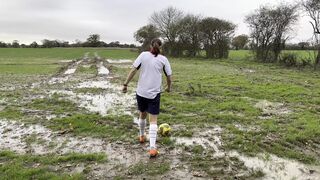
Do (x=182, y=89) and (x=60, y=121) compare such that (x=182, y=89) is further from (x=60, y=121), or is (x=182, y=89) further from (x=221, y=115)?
(x=60, y=121)

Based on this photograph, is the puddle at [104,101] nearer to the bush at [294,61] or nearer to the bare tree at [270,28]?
the bush at [294,61]

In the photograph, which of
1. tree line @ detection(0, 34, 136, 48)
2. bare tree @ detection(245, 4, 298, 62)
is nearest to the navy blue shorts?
bare tree @ detection(245, 4, 298, 62)

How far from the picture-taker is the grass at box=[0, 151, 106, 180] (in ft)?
19.2

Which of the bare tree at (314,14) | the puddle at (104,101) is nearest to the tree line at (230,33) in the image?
the bare tree at (314,14)

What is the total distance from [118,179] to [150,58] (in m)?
Result: 2.34

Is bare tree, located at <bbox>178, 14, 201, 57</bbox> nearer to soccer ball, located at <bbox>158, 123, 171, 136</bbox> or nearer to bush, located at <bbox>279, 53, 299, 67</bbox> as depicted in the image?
bush, located at <bbox>279, 53, 299, 67</bbox>

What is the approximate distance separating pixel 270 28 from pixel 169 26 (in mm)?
18842

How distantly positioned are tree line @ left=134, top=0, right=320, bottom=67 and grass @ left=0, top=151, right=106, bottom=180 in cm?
2543

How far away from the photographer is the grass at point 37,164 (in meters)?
5.85

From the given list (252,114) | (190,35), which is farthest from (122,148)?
(190,35)

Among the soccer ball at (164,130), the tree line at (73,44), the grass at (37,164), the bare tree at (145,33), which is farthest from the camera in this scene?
the tree line at (73,44)

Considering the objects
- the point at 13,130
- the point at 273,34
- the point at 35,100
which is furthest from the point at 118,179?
the point at 273,34

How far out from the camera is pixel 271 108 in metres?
11.7

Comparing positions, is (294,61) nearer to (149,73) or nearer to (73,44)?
(149,73)
